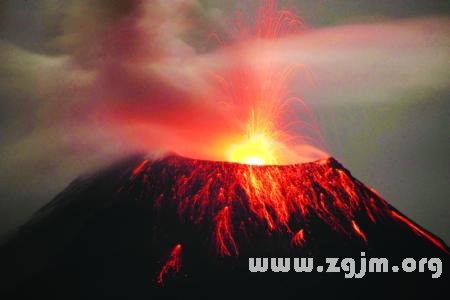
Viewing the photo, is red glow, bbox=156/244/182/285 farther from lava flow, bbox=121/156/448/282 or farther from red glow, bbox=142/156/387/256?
red glow, bbox=142/156/387/256

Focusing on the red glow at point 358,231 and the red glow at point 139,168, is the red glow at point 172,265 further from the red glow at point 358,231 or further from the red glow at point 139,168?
the red glow at point 358,231

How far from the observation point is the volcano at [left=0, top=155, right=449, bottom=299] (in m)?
37.1

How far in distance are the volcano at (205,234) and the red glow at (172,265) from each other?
79mm

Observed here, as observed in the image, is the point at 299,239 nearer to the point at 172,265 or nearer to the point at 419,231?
the point at 172,265

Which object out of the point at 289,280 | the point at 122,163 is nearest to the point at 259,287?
the point at 289,280

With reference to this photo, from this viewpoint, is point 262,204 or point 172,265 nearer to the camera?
point 172,265

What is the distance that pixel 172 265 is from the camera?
3762cm

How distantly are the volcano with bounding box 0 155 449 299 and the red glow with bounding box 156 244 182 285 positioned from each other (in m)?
0.08

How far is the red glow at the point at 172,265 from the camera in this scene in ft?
120

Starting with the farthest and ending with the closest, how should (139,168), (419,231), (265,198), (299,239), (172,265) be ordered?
(419,231)
(139,168)
(265,198)
(299,239)
(172,265)

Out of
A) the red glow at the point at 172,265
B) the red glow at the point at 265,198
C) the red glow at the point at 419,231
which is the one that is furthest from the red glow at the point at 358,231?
the red glow at the point at 172,265

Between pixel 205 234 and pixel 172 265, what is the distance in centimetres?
378

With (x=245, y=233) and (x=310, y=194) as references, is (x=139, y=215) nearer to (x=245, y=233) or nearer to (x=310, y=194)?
(x=245, y=233)

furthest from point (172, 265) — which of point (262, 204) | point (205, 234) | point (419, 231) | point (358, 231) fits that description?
point (419, 231)
